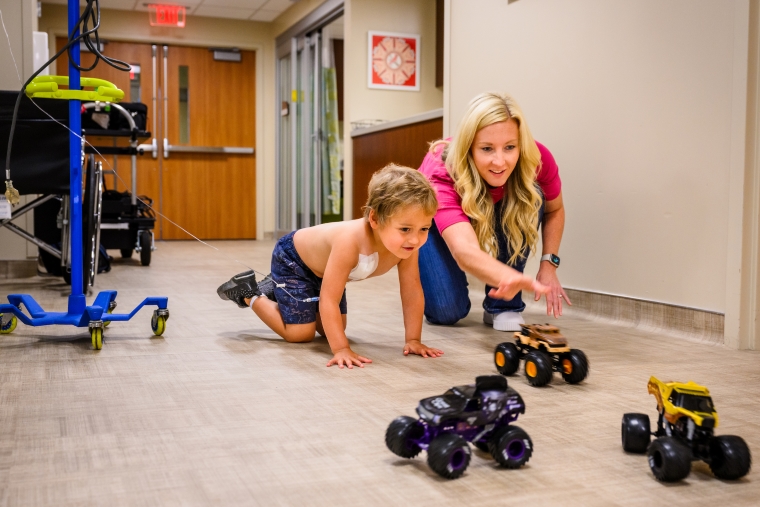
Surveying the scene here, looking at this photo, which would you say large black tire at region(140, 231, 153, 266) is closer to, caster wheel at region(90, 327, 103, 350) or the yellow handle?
the yellow handle

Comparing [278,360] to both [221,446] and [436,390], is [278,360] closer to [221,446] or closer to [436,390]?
[436,390]

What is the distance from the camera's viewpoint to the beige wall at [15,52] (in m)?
3.83

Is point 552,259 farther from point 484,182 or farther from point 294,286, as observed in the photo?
point 294,286

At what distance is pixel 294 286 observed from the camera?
224 centimetres

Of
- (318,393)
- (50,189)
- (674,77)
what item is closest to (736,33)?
(674,77)

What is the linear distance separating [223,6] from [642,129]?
5.66 m

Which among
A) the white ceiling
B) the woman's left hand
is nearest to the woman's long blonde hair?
the woman's left hand

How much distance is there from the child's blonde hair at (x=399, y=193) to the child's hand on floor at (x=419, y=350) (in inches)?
14.7

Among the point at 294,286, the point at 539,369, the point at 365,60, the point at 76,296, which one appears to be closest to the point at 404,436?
the point at 539,369

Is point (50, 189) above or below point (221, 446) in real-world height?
above

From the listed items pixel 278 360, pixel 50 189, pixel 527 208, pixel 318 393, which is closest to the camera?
pixel 318 393

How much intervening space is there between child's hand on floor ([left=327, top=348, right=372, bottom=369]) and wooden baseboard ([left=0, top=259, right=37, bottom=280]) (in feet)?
8.73

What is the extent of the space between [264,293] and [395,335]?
0.42 metres

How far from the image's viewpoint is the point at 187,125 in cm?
786
